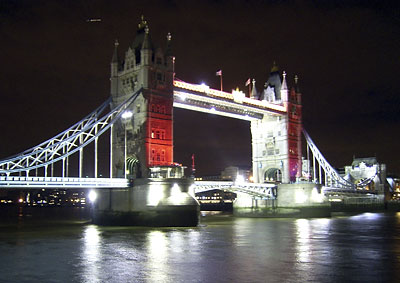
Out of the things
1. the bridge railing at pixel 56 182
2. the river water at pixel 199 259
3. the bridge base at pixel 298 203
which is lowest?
the river water at pixel 199 259

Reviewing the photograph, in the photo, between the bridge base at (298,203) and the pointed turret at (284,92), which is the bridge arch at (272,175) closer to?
the bridge base at (298,203)

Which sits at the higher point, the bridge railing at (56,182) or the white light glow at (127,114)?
the white light glow at (127,114)

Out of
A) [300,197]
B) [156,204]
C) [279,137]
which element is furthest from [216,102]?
[300,197]

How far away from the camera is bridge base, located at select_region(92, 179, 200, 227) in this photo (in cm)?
3912

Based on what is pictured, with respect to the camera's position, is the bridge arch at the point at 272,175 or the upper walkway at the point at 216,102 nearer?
the upper walkway at the point at 216,102

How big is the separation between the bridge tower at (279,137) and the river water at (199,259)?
32329 mm

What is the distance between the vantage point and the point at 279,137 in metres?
63.4

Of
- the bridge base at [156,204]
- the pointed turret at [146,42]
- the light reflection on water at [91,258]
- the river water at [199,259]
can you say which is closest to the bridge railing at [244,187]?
the bridge base at [156,204]

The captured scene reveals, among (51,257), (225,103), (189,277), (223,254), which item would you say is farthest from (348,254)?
(225,103)

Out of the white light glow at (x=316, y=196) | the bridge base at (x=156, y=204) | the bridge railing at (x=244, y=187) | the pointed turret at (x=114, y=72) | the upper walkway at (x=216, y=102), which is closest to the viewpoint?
the bridge base at (x=156, y=204)

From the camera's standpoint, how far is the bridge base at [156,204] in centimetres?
3912

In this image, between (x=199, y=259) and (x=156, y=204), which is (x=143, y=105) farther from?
(x=199, y=259)

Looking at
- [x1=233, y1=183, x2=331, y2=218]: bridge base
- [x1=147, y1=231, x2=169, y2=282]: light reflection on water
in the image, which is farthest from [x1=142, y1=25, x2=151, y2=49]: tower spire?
[x1=233, y1=183, x2=331, y2=218]: bridge base

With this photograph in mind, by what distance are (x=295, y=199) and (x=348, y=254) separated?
36568 mm
